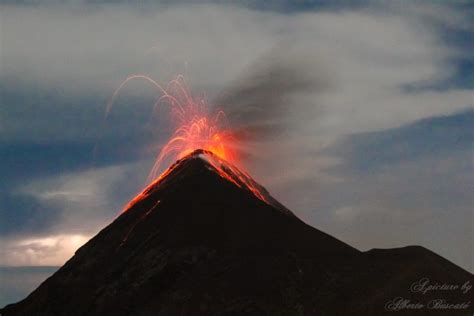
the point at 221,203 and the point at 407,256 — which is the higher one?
the point at 221,203

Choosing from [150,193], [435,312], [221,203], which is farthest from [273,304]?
[150,193]

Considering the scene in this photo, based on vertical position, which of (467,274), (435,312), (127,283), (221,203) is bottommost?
(435,312)

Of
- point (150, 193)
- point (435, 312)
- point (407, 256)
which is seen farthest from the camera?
point (150, 193)

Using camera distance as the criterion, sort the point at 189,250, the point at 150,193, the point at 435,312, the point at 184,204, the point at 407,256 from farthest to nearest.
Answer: the point at 150,193 → the point at 184,204 → the point at 189,250 → the point at 407,256 → the point at 435,312

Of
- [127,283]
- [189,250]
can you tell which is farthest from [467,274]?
[127,283]

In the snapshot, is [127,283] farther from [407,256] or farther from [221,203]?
[407,256]

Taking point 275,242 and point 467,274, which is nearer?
point 467,274
